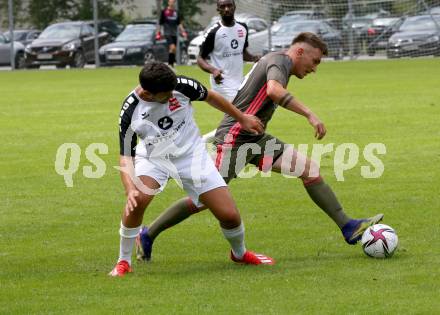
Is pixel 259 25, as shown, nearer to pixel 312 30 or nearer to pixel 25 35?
pixel 312 30

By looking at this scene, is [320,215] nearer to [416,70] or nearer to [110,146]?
[110,146]

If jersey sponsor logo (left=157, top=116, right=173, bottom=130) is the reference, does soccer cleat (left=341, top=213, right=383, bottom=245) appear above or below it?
below

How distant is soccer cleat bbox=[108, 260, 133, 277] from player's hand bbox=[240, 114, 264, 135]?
1317 mm

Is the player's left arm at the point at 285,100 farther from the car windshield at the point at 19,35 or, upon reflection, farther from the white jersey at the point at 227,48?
the car windshield at the point at 19,35

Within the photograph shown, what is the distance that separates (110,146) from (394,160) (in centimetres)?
433

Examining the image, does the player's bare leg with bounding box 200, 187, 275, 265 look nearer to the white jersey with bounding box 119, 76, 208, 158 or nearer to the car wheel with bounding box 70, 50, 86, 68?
the white jersey with bounding box 119, 76, 208, 158

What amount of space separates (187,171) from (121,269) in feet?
2.79

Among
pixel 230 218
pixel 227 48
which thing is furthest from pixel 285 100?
pixel 227 48

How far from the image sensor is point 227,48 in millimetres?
15492

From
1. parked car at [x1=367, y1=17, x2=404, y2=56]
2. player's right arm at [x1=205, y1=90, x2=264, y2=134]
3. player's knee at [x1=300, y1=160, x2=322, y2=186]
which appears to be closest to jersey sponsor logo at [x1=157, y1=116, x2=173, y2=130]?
player's right arm at [x1=205, y1=90, x2=264, y2=134]

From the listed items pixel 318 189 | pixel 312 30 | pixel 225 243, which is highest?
pixel 318 189

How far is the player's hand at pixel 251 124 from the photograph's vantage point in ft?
26.0

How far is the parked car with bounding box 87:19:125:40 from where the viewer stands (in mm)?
41656

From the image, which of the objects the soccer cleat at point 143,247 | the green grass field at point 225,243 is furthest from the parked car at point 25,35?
the soccer cleat at point 143,247
